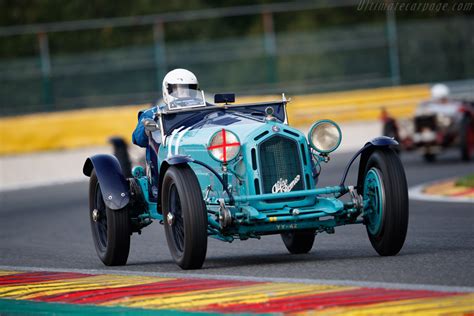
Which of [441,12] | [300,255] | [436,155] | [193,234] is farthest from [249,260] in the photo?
[441,12]

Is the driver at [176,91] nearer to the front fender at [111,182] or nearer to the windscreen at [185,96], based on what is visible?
the windscreen at [185,96]

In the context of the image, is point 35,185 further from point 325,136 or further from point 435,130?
point 325,136

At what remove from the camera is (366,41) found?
102ft

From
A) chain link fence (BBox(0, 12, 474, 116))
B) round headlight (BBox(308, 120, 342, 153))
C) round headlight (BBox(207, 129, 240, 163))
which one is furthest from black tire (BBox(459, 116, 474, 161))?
round headlight (BBox(207, 129, 240, 163))

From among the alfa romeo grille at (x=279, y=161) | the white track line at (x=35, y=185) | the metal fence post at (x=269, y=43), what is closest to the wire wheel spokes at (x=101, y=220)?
the alfa romeo grille at (x=279, y=161)

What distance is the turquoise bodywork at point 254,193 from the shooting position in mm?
9508

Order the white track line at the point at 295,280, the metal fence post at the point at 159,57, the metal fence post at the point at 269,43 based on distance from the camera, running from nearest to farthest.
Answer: the white track line at the point at 295,280 → the metal fence post at the point at 159,57 → the metal fence post at the point at 269,43

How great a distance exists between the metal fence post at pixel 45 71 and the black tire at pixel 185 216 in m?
20.5

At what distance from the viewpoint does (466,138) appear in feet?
76.5

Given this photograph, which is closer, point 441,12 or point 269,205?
point 269,205

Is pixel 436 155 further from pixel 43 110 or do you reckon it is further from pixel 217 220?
pixel 217 220

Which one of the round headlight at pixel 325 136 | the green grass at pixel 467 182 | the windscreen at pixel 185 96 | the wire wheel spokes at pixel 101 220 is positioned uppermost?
the windscreen at pixel 185 96

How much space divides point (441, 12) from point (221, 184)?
3644 cm

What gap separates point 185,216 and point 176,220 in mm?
629
